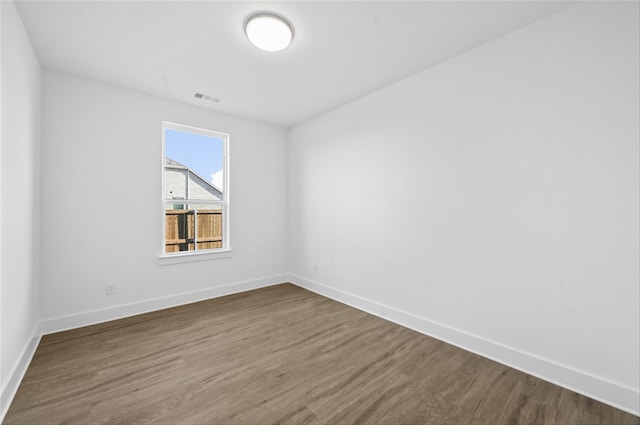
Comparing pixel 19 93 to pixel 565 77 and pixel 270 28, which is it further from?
pixel 565 77

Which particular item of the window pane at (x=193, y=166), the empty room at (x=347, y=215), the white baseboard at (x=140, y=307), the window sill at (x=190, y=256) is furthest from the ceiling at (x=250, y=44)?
the white baseboard at (x=140, y=307)

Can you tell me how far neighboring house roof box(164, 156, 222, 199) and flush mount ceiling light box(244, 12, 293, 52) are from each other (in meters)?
2.12

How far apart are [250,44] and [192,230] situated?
103 inches

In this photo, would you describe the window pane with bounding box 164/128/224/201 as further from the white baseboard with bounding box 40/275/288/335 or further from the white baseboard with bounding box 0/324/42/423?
the white baseboard with bounding box 0/324/42/423

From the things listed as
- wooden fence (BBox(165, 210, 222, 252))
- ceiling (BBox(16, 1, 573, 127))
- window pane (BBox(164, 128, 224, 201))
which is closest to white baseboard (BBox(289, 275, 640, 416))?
wooden fence (BBox(165, 210, 222, 252))

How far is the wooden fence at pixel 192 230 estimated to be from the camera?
3746 millimetres

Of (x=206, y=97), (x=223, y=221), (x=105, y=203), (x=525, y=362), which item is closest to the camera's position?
(x=525, y=362)

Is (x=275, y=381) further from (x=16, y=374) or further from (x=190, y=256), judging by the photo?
(x=190, y=256)

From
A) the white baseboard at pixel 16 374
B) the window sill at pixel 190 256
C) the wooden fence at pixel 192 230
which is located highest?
the wooden fence at pixel 192 230

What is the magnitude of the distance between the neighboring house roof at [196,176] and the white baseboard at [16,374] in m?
2.16

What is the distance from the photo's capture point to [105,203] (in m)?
3.06

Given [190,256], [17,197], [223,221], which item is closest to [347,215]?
[223,221]

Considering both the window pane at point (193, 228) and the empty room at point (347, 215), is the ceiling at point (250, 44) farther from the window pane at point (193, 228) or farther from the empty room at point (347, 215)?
the window pane at point (193, 228)

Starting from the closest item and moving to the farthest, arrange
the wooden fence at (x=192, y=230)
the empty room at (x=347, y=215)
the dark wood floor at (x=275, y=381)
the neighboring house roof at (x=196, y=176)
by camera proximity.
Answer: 1. the dark wood floor at (x=275, y=381)
2. the empty room at (x=347, y=215)
3. the neighboring house roof at (x=196, y=176)
4. the wooden fence at (x=192, y=230)
